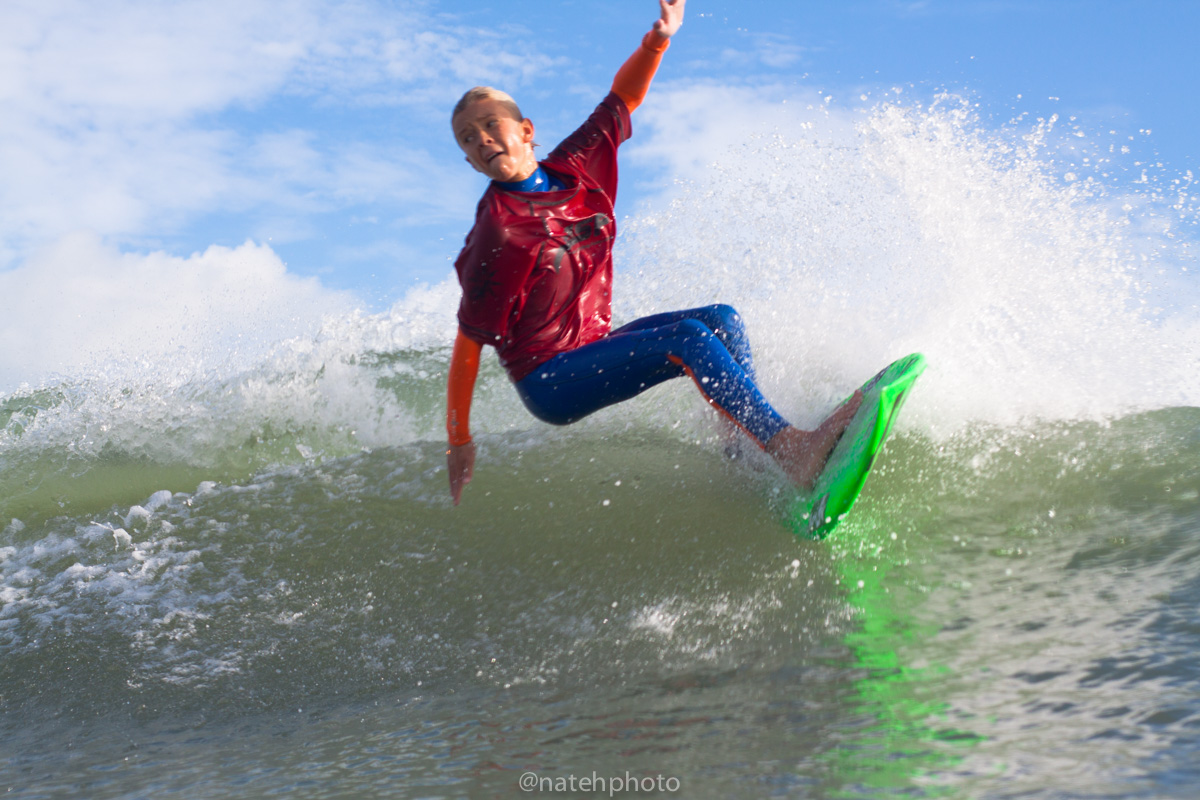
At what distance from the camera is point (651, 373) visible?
274 cm

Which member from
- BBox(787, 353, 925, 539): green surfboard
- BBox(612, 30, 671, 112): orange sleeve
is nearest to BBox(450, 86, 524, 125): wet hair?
BBox(612, 30, 671, 112): orange sleeve

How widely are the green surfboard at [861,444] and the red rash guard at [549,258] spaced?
0.91 m

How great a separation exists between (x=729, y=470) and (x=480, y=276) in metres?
1.38

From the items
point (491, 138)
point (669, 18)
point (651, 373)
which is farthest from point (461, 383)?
point (669, 18)

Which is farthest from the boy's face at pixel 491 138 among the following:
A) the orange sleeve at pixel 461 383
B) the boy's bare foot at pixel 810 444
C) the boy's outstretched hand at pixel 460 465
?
the boy's bare foot at pixel 810 444

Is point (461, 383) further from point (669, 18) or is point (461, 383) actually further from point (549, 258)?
point (669, 18)

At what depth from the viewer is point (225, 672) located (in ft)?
9.86

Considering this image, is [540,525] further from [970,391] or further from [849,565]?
[970,391]

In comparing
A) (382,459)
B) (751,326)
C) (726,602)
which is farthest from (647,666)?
(382,459)

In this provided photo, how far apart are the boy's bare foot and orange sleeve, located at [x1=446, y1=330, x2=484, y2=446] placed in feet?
3.32

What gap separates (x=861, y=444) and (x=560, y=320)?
1.04 metres

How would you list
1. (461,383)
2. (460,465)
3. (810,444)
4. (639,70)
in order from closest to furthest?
1. (810,444)
2. (461,383)
3. (460,465)
4. (639,70)

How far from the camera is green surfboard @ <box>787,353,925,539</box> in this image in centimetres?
246

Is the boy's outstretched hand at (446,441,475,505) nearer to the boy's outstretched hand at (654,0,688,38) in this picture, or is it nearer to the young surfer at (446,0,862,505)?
the young surfer at (446,0,862,505)
